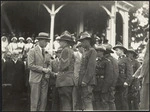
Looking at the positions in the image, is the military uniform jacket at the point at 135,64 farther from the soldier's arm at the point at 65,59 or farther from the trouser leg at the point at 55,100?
the trouser leg at the point at 55,100

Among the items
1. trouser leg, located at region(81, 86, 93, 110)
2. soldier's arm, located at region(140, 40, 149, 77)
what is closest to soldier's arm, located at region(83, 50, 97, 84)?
trouser leg, located at region(81, 86, 93, 110)

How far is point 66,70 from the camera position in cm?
610

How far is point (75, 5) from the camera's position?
30.9ft

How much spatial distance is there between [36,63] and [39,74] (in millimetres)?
198

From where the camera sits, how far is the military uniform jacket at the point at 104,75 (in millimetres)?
6270

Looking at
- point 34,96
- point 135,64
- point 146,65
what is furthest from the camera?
point 135,64

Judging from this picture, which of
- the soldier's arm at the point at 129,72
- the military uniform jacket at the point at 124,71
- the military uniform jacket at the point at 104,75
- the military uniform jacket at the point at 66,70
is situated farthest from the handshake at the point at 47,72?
the soldier's arm at the point at 129,72

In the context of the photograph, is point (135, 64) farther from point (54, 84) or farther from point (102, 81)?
point (54, 84)

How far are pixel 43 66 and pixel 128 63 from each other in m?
1.52

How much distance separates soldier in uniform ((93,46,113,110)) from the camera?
6254 millimetres

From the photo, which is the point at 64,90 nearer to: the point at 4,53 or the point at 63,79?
the point at 63,79

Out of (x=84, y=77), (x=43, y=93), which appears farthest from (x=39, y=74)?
(x=84, y=77)

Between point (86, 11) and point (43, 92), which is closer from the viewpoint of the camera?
point (43, 92)

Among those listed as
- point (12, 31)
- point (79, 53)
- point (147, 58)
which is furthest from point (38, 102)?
point (12, 31)
